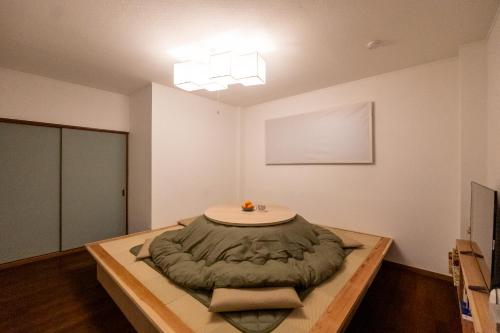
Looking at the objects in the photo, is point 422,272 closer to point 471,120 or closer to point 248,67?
point 471,120

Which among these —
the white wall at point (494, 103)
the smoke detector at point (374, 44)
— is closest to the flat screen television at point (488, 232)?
the white wall at point (494, 103)

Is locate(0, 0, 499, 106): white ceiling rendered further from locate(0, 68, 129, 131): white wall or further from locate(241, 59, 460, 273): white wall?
locate(241, 59, 460, 273): white wall

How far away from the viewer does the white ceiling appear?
1709 mm

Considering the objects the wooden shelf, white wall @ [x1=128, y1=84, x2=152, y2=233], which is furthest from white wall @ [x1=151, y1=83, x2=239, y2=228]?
the wooden shelf

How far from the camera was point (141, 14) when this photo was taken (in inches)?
71.1

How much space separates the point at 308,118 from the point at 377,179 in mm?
1403

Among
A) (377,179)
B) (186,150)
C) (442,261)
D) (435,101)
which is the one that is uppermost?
(435,101)

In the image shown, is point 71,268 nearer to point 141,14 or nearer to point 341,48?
point 141,14

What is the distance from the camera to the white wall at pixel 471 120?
2.14 metres

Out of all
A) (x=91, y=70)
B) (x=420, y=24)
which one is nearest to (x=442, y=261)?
(x=420, y=24)

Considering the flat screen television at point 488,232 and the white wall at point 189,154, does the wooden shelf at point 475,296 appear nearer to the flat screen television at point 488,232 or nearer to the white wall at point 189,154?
the flat screen television at point 488,232

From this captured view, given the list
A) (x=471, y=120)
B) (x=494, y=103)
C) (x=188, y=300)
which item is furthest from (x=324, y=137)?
(x=188, y=300)

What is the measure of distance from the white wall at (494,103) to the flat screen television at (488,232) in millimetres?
425

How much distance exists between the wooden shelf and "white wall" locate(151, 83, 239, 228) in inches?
133
